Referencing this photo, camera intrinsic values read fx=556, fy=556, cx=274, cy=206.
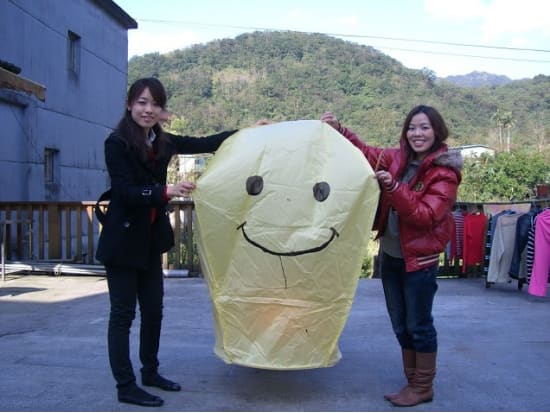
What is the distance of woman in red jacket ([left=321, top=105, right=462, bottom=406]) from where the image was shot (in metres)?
2.88

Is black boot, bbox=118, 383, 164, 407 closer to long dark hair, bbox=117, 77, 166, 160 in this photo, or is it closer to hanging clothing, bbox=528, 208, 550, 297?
long dark hair, bbox=117, 77, 166, 160

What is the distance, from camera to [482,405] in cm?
303

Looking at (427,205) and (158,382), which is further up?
(427,205)

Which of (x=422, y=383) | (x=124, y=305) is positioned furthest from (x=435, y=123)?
(x=124, y=305)

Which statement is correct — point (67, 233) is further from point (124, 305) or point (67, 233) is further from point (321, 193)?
point (321, 193)

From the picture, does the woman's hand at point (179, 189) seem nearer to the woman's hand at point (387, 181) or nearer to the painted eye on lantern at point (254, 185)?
the painted eye on lantern at point (254, 185)

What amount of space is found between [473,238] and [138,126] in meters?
5.61

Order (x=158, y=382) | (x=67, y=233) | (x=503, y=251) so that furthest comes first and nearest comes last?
(x=67, y=233), (x=503, y=251), (x=158, y=382)

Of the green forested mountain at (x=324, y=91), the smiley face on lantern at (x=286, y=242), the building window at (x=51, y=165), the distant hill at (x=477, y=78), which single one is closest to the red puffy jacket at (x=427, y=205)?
the smiley face on lantern at (x=286, y=242)

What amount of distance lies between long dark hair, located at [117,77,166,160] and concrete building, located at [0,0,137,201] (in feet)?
14.2

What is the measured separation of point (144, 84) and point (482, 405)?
8.39 ft

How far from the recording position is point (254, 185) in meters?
2.93

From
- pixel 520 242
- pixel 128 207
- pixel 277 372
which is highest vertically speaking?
pixel 128 207

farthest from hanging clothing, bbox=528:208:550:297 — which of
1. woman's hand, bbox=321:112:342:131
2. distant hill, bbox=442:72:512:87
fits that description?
distant hill, bbox=442:72:512:87
